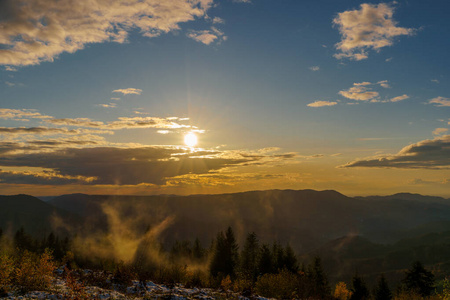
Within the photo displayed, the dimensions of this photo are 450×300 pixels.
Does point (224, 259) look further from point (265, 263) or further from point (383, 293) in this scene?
point (383, 293)

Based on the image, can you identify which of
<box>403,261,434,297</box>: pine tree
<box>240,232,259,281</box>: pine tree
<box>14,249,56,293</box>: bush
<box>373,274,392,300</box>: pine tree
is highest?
<box>14,249,56,293</box>: bush

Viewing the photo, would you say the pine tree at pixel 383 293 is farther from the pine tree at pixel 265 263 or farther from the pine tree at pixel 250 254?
the pine tree at pixel 250 254

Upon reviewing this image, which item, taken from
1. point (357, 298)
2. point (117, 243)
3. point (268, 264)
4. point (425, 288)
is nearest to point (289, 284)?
point (268, 264)

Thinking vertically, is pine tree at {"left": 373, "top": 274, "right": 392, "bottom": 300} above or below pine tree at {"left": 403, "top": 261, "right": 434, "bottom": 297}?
below

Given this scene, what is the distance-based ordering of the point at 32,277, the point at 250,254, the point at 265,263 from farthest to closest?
1. the point at 250,254
2. the point at 265,263
3. the point at 32,277

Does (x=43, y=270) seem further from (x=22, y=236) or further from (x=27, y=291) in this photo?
(x=22, y=236)

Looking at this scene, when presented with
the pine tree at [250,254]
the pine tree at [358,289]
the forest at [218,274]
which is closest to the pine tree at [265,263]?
the forest at [218,274]

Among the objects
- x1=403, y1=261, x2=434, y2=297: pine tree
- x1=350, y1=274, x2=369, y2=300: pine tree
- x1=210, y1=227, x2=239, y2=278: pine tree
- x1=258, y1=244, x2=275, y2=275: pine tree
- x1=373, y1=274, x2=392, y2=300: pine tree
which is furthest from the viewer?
x1=403, y1=261, x2=434, y2=297: pine tree

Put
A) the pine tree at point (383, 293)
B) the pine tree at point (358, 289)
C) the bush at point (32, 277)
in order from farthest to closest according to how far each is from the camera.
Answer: the pine tree at point (358, 289), the pine tree at point (383, 293), the bush at point (32, 277)

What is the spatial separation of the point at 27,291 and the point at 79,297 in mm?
4362

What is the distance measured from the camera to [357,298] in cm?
6203

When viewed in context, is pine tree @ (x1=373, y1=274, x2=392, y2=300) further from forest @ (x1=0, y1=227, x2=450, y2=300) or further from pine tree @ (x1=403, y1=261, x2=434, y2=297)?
pine tree @ (x1=403, y1=261, x2=434, y2=297)

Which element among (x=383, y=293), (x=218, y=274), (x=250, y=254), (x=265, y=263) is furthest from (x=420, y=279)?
(x=218, y=274)

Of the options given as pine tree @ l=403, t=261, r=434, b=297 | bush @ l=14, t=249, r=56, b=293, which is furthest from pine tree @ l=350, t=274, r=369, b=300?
bush @ l=14, t=249, r=56, b=293
